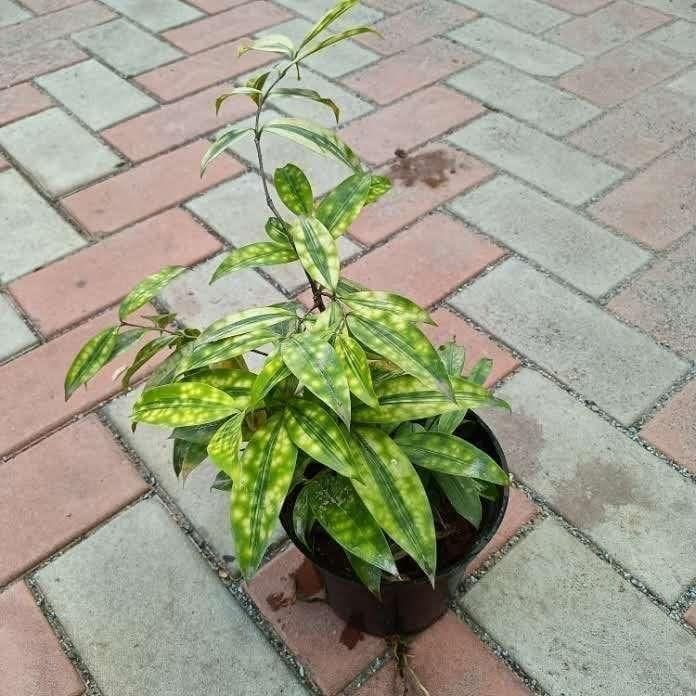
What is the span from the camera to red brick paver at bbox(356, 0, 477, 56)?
2.91 m

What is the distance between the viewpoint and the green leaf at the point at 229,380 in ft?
3.40

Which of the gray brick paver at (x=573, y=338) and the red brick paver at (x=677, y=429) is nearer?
the red brick paver at (x=677, y=429)

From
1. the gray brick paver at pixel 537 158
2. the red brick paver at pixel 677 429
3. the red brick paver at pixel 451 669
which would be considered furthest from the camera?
the gray brick paver at pixel 537 158

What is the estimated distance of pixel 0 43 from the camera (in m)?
2.95

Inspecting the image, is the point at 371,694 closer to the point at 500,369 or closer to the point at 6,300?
the point at 500,369

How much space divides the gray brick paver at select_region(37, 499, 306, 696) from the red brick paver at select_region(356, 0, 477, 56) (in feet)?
6.93

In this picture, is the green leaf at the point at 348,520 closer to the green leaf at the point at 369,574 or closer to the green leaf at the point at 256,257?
the green leaf at the point at 369,574

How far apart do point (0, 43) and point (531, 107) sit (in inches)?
82.8

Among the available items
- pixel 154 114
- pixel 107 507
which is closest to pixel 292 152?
pixel 154 114


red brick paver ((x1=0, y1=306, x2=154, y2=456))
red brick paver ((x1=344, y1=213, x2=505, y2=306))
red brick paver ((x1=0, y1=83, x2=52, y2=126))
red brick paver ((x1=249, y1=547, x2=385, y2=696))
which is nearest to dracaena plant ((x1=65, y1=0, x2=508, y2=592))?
red brick paver ((x1=249, y1=547, x2=385, y2=696))

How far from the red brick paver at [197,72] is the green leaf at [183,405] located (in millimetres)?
1977

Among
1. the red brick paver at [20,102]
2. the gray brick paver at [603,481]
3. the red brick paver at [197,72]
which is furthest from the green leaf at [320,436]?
the red brick paver at [20,102]

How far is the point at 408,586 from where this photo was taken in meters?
1.15

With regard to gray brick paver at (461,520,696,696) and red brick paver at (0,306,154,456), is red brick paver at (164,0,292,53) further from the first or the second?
gray brick paver at (461,520,696,696)
